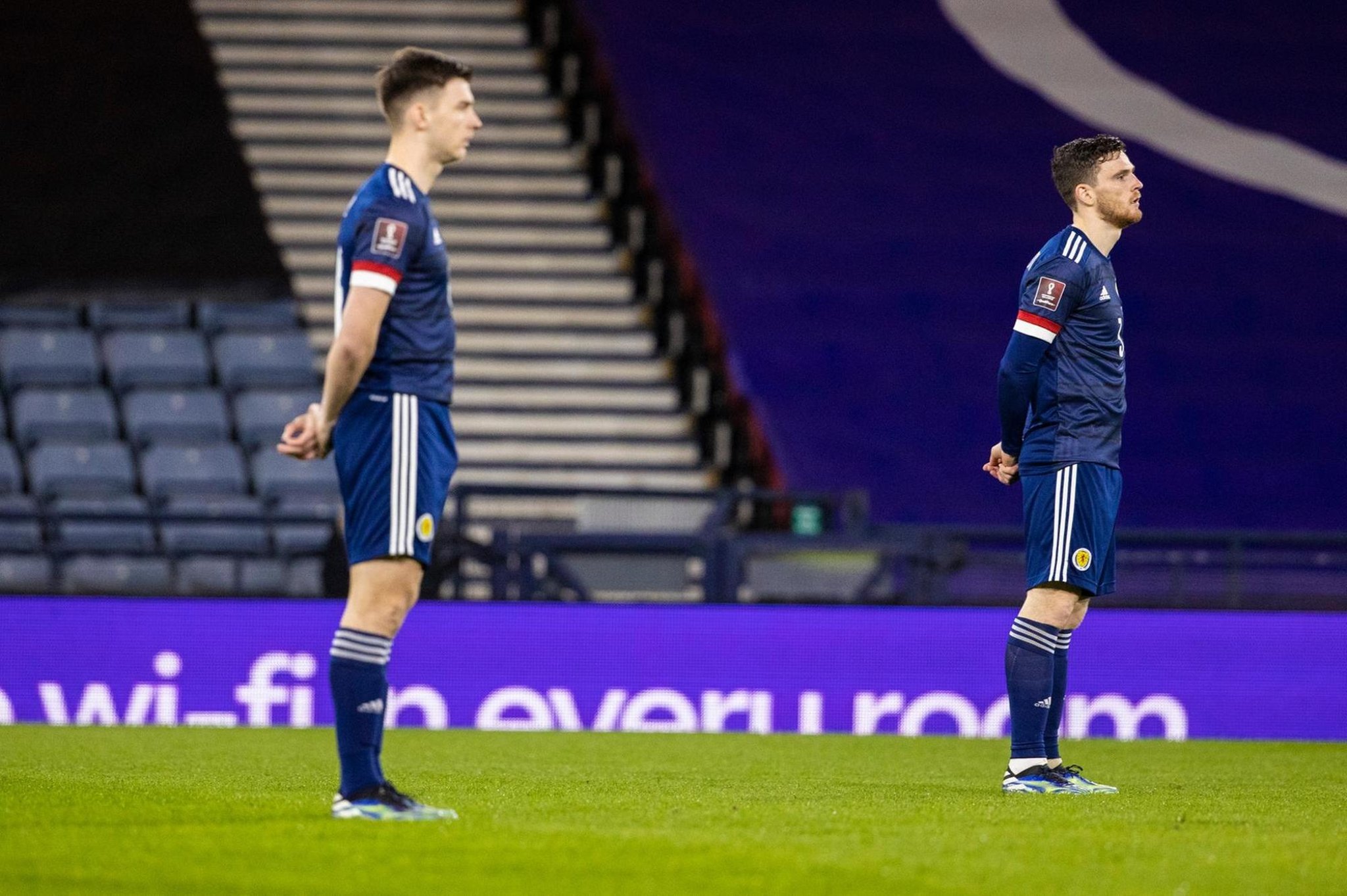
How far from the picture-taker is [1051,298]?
527 cm

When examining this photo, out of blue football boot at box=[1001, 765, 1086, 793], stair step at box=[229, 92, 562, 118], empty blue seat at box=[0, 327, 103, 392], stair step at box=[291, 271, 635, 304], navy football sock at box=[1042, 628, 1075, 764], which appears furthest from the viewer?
stair step at box=[229, 92, 562, 118]

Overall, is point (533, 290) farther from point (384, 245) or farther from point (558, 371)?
point (384, 245)

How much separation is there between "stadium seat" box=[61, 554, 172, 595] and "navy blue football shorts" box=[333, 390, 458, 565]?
214 inches

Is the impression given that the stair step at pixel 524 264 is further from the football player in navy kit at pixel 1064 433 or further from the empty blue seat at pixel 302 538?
the football player in navy kit at pixel 1064 433

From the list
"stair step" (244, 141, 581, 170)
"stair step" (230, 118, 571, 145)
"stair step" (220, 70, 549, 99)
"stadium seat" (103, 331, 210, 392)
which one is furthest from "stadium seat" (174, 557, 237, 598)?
"stair step" (220, 70, 549, 99)

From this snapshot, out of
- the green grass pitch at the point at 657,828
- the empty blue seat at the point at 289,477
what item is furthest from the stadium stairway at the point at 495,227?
the green grass pitch at the point at 657,828

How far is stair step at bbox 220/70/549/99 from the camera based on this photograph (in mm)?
15688

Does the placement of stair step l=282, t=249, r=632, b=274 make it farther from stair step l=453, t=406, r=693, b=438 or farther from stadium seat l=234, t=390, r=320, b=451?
stadium seat l=234, t=390, r=320, b=451

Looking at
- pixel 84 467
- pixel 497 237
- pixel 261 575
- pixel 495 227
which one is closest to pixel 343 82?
pixel 495 227

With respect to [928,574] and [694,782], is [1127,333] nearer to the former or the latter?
[928,574]

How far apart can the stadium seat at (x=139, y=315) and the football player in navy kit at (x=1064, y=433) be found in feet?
31.4

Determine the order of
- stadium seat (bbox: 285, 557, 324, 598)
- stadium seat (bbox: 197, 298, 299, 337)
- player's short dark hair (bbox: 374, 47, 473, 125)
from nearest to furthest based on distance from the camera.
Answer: player's short dark hair (bbox: 374, 47, 473, 125)
stadium seat (bbox: 285, 557, 324, 598)
stadium seat (bbox: 197, 298, 299, 337)

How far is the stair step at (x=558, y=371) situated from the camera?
14.2 meters

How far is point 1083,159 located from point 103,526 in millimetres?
7425
